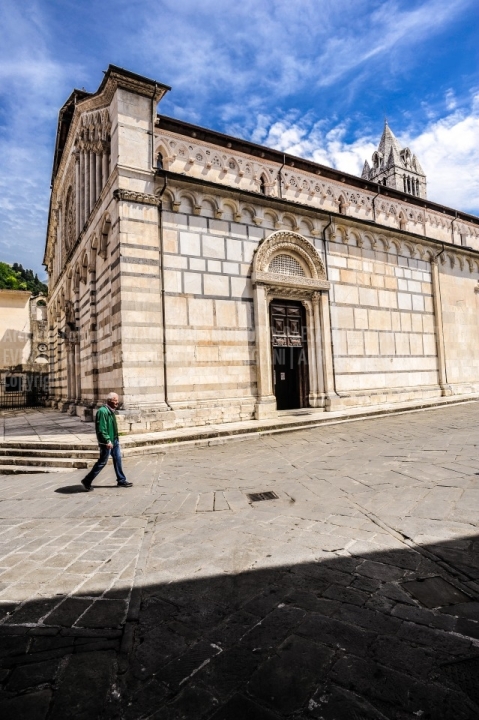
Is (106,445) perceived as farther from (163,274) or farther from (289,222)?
(289,222)

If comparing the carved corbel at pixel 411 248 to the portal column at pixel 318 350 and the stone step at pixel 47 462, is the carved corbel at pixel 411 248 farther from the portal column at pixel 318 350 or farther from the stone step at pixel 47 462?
the stone step at pixel 47 462

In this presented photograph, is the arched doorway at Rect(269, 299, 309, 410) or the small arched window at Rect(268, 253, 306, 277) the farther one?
the arched doorway at Rect(269, 299, 309, 410)

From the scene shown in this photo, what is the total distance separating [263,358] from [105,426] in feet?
20.4

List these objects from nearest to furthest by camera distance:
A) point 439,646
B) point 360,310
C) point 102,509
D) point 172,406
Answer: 1. point 439,646
2. point 102,509
3. point 172,406
4. point 360,310

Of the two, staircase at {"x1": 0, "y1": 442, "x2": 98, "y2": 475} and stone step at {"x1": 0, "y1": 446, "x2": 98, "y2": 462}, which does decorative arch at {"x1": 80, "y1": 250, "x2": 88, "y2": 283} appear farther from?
stone step at {"x1": 0, "y1": 446, "x2": 98, "y2": 462}

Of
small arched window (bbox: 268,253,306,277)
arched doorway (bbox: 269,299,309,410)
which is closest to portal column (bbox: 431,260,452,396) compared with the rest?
arched doorway (bbox: 269,299,309,410)

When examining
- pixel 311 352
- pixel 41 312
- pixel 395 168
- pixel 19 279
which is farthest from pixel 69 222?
pixel 19 279

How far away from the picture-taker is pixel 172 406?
390 inches

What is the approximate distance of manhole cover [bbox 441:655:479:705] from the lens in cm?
183

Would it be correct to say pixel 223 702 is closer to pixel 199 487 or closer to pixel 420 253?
pixel 199 487

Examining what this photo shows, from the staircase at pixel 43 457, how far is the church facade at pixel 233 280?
4.97 ft

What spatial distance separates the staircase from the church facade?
1516 mm

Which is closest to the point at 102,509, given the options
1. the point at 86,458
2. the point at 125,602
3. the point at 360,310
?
the point at 125,602

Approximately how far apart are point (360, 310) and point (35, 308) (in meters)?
31.4
